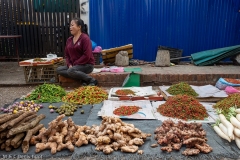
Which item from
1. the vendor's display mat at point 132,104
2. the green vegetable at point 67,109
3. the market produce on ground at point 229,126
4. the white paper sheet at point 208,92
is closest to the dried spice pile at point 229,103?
the market produce on ground at point 229,126

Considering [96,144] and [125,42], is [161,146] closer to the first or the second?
[96,144]

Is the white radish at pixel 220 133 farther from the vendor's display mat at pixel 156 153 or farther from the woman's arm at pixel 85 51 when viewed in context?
the woman's arm at pixel 85 51

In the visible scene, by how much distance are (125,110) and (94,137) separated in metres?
0.99

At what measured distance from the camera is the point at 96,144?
2.75m

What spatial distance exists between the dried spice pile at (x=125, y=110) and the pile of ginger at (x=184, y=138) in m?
0.80

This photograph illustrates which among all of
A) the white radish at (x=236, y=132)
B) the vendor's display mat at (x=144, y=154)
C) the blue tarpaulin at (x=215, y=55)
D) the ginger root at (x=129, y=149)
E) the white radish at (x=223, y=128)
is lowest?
the vendor's display mat at (x=144, y=154)

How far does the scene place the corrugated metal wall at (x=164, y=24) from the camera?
24.7 feet

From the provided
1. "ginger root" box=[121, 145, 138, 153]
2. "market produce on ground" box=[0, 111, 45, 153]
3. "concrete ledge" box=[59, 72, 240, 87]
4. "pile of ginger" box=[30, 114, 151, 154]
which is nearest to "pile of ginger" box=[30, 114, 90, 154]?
"pile of ginger" box=[30, 114, 151, 154]

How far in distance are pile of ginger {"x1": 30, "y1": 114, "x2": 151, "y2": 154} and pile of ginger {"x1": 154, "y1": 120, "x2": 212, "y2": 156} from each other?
0.24 metres

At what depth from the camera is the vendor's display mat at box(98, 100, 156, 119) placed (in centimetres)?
362

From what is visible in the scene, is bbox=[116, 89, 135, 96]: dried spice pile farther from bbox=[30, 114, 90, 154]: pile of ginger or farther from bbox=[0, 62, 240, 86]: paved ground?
bbox=[30, 114, 90, 154]: pile of ginger

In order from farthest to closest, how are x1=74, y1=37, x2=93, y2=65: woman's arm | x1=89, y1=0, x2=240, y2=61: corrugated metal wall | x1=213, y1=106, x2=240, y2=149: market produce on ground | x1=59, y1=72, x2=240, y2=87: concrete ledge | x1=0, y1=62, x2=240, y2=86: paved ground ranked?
A: x1=89, y1=0, x2=240, y2=61: corrugated metal wall < x1=0, y1=62, x2=240, y2=86: paved ground < x1=59, y1=72, x2=240, y2=87: concrete ledge < x1=74, y1=37, x2=93, y2=65: woman's arm < x1=213, y1=106, x2=240, y2=149: market produce on ground

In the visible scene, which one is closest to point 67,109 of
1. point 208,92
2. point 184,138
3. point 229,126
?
point 184,138

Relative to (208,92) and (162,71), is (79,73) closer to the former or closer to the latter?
(162,71)
